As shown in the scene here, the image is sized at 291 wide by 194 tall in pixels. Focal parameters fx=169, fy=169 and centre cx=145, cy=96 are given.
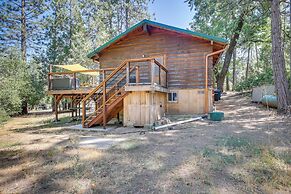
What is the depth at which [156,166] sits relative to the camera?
10.1 feet

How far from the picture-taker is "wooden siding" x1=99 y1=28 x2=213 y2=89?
862cm

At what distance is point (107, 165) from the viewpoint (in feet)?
10.5

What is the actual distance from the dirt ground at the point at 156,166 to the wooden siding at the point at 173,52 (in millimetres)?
4684

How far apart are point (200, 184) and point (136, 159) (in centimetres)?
135

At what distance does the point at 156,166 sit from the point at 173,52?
282 inches

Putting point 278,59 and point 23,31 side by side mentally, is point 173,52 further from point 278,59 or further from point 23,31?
point 23,31

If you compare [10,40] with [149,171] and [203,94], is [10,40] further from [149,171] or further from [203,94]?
[149,171]

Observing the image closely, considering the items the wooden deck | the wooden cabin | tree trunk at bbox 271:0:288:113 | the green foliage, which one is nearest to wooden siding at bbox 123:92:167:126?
the wooden cabin

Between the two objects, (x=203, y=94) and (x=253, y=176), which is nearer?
(x=253, y=176)

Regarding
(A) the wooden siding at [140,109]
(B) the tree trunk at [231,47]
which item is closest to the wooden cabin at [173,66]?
(A) the wooden siding at [140,109]

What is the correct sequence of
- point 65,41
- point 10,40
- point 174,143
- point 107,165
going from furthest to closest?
point 65,41
point 10,40
point 174,143
point 107,165

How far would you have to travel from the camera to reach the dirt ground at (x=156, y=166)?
247cm

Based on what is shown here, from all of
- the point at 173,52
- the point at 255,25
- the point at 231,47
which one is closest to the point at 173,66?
the point at 173,52

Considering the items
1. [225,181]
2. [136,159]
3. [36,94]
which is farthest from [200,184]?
[36,94]
